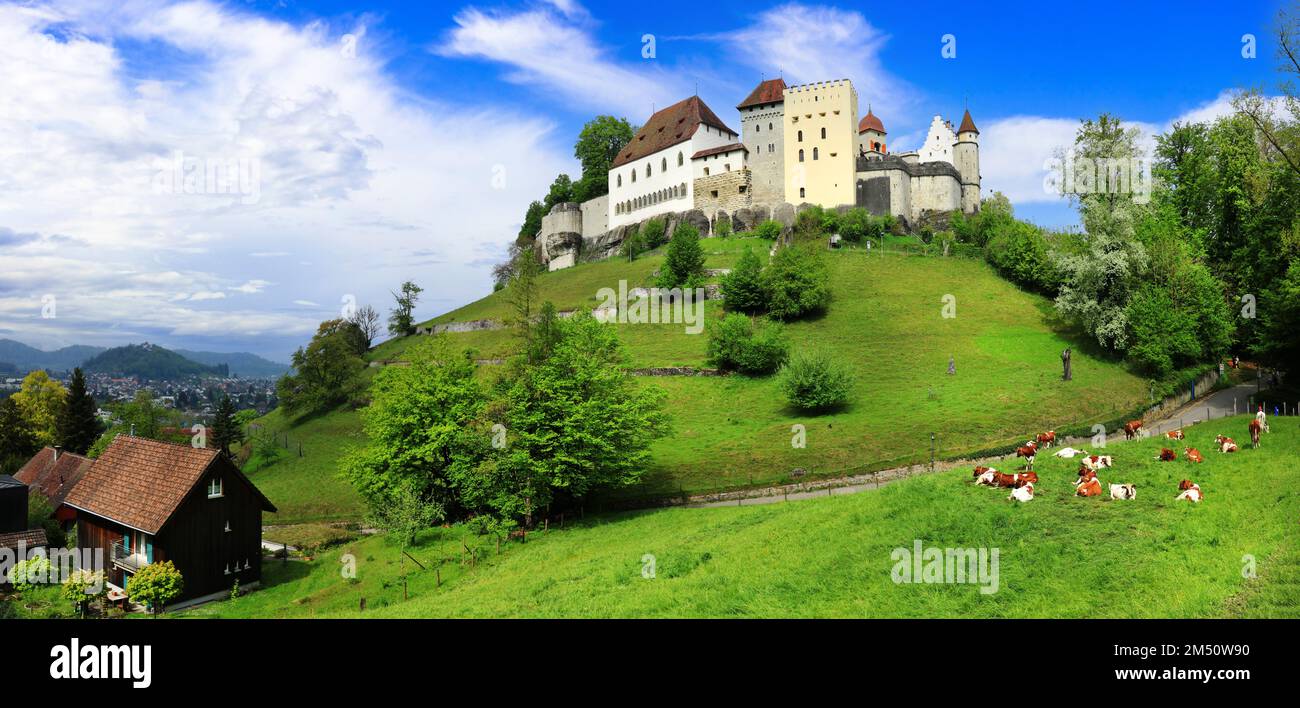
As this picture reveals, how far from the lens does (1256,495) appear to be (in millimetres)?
15656

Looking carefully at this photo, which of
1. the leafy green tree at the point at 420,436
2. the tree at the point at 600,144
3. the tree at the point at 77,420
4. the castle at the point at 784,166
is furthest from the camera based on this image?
the tree at the point at 600,144

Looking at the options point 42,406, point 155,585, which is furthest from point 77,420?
point 155,585

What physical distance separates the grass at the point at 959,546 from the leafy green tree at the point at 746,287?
138 feet

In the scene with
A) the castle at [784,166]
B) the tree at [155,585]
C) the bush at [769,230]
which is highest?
the castle at [784,166]

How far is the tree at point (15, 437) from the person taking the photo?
6047cm

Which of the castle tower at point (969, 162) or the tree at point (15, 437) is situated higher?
the castle tower at point (969, 162)

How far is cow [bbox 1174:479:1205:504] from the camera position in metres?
15.7

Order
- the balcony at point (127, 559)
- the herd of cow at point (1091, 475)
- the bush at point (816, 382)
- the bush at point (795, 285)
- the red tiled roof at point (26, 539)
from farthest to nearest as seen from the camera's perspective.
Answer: the bush at point (795, 285), the bush at point (816, 382), the red tiled roof at point (26, 539), the balcony at point (127, 559), the herd of cow at point (1091, 475)

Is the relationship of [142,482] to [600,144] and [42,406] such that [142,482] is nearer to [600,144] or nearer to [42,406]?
[42,406]

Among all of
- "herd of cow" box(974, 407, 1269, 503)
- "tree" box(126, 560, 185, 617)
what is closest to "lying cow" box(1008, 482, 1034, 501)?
"herd of cow" box(974, 407, 1269, 503)

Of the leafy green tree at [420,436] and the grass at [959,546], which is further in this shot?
the leafy green tree at [420,436]

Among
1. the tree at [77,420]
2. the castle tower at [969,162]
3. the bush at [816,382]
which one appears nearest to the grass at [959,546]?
the bush at [816,382]

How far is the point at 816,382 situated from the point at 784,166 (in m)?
56.1

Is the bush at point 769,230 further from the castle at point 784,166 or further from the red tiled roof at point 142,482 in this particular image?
the red tiled roof at point 142,482
